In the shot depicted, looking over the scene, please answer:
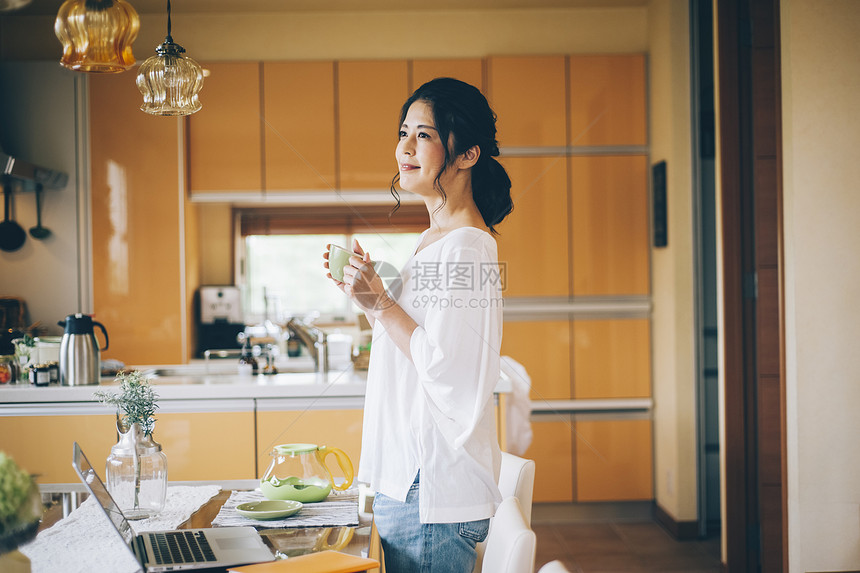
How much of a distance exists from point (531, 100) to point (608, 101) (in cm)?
40

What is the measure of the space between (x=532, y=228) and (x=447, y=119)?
2.73 m

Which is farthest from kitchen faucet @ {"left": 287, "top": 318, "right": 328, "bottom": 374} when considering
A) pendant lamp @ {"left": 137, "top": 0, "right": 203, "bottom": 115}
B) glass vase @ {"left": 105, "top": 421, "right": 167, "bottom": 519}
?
glass vase @ {"left": 105, "top": 421, "right": 167, "bottom": 519}

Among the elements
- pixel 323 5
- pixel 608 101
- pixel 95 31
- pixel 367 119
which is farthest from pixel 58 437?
pixel 608 101

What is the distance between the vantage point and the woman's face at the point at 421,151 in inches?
44.3

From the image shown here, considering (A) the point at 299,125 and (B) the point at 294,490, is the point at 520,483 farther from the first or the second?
(A) the point at 299,125

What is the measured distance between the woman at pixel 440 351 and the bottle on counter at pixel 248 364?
2008 millimetres

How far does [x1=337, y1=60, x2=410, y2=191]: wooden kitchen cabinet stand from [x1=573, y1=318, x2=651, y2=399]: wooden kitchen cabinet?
4.34ft

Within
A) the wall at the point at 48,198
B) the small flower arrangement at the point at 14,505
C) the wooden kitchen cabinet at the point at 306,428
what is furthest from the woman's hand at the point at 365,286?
the wall at the point at 48,198

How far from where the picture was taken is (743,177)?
9.58 ft

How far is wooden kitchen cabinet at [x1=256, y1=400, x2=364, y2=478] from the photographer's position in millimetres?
2770

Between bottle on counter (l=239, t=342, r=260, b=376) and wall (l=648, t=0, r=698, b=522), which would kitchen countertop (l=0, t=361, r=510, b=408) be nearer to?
bottle on counter (l=239, t=342, r=260, b=376)

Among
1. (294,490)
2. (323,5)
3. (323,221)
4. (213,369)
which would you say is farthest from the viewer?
(323,221)

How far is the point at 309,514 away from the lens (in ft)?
4.63

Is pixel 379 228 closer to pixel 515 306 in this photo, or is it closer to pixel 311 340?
pixel 515 306
